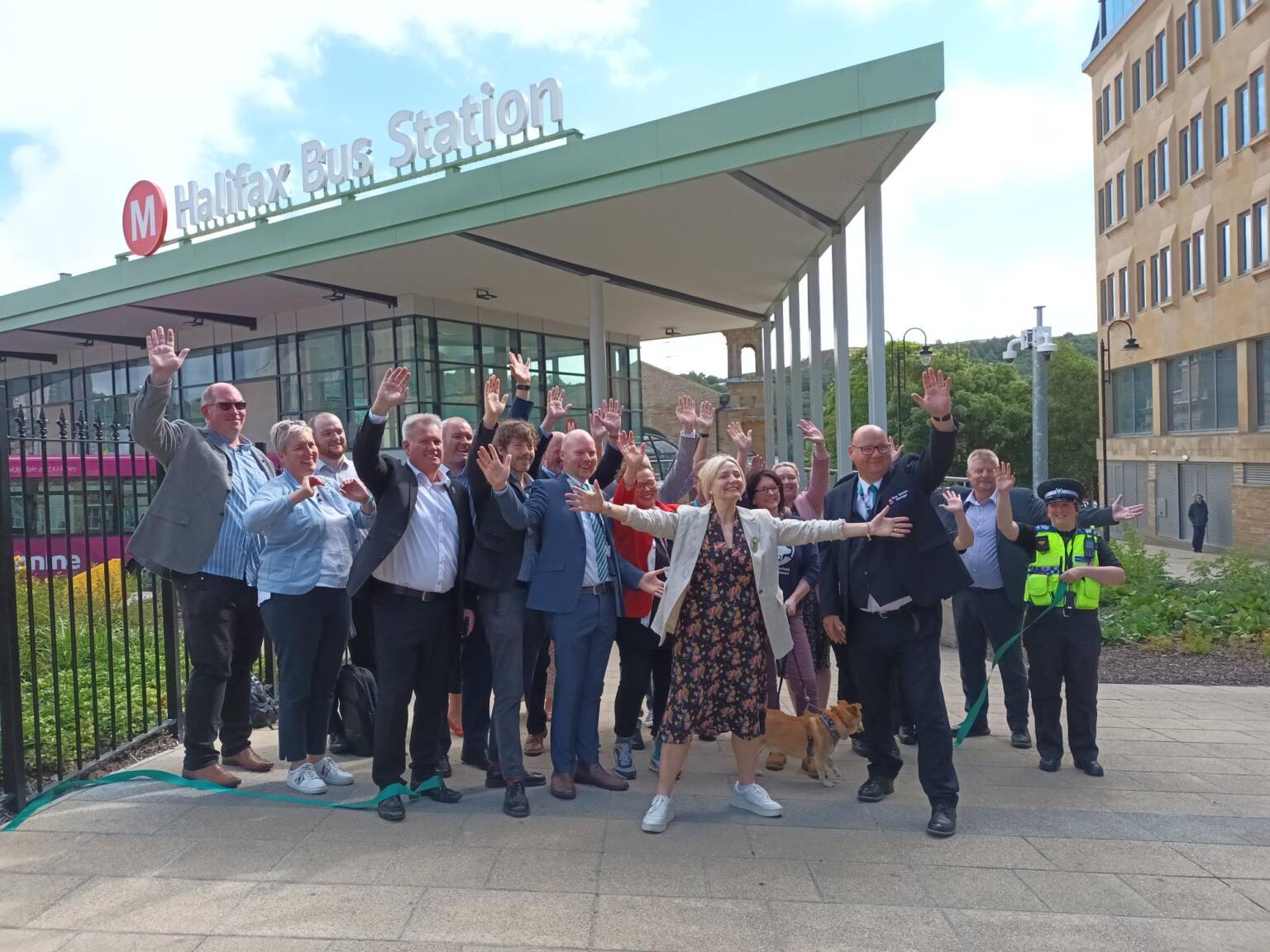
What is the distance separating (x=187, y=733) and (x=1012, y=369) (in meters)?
57.0

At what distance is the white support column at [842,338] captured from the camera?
13953 millimetres

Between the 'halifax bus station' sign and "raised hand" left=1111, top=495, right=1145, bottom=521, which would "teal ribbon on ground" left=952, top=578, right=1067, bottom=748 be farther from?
the 'halifax bus station' sign

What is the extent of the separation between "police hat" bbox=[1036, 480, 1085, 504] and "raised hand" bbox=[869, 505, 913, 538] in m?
1.54

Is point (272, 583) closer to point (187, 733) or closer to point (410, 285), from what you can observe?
point (187, 733)

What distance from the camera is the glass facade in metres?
20.4

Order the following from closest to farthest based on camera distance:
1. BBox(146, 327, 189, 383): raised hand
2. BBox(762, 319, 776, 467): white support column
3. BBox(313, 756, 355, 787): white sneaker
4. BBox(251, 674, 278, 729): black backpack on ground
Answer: BBox(146, 327, 189, 383): raised hand → BBox(313, 756, 355, 787): white sneaker → BBox(251, 674, 278, 729): black backpack on ground → BBox(762, 319, 776, 467): white support column

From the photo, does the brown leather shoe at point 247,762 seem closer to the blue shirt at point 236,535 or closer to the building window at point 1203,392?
the blue shirt at point 236,535

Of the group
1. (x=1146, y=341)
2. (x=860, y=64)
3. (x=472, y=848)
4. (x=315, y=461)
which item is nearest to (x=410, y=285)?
(x=860, y=64)

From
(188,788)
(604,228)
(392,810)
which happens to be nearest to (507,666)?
(392,810)

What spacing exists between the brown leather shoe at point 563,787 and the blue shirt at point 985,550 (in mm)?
2774

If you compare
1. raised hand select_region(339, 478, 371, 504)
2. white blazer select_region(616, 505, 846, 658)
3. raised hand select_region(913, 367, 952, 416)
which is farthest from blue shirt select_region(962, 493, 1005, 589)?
raised hand select_region(339, 478, 371, 504)

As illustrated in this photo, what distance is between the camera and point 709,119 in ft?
36.2

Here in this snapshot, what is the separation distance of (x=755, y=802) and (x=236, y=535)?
2904mm

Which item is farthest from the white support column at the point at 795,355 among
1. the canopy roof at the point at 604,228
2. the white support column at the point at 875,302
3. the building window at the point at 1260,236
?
the building window at the point at 1260,236
